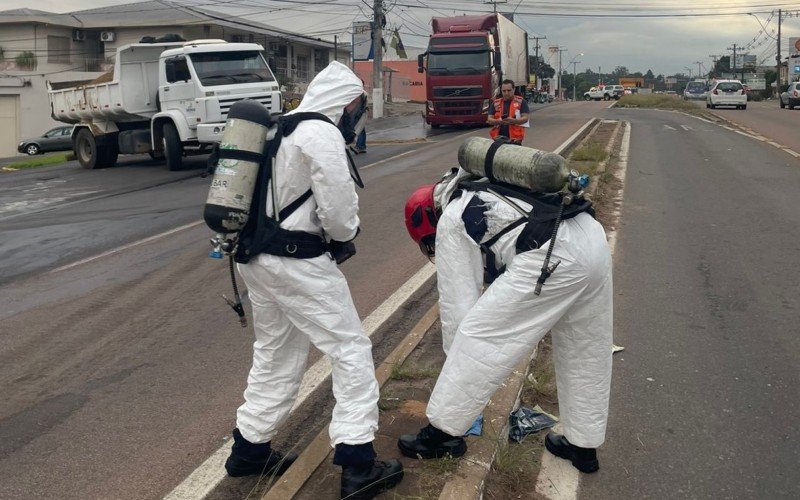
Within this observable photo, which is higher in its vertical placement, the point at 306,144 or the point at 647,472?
the point at 306,144

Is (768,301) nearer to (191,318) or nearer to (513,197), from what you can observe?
(513,197)

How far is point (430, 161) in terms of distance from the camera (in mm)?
17500

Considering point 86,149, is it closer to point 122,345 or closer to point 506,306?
point 122,345

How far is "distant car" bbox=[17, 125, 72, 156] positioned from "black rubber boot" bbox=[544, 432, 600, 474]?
32.5m

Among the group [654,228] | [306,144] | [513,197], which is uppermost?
[306,144]

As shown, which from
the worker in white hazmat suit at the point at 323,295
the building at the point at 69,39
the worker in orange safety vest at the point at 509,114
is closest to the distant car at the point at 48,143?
the building at the point at 69,39

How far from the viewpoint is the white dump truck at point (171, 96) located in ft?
56.3

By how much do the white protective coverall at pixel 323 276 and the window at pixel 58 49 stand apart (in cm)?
4727

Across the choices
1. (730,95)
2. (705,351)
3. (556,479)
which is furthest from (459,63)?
(556,479)

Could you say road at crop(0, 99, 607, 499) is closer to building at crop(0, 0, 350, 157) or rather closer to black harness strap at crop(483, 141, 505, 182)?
black harness strap at crop(483, 141, 505, 182)

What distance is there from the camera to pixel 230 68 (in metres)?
17.5

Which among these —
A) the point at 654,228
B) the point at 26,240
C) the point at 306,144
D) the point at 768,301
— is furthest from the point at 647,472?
the point at 26,240

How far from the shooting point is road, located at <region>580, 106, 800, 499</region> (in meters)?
3.93

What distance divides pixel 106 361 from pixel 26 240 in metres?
5.65
